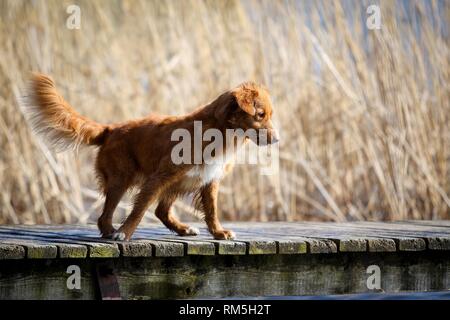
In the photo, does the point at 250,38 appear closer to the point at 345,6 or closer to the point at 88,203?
the point at 345,6

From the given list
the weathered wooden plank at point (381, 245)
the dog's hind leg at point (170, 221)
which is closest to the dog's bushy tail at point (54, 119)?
the dog's hind leg at point (170, 221)

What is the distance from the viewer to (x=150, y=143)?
432cm

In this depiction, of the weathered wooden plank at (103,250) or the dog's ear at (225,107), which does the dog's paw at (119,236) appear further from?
the dog's ear at (225,107)

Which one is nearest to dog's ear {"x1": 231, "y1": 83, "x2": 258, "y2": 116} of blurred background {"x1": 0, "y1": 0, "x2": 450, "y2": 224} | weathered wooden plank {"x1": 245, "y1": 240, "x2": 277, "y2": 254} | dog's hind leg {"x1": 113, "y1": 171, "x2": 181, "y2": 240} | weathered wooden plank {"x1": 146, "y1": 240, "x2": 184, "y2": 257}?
dog's hind leg {"x1": 113, "y1": 171, "x2": 181, "y2": 240}

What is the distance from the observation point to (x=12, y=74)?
21.5ft

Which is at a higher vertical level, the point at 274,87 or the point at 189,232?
the point at 274,87

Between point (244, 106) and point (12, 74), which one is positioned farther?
point (12, 74)

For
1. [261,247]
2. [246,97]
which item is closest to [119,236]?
[261,247]

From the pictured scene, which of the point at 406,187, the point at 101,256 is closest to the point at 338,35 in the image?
the point at 406,187

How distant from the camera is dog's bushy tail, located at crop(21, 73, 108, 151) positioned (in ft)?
14.5

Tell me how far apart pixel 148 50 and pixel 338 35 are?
1597 mm

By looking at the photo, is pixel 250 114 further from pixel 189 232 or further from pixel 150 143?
pixel 189 232

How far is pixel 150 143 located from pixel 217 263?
703 mm

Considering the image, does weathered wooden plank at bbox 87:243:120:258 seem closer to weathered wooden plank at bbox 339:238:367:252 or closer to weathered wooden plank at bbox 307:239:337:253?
weathered wooden plank at bbox 307:239:337:253
